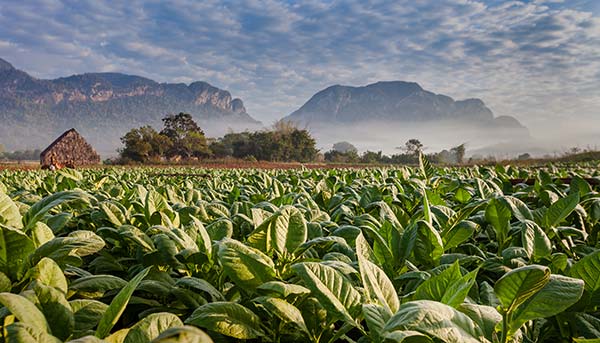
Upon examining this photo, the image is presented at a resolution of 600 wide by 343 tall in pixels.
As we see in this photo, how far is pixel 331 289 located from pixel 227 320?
0.66ft

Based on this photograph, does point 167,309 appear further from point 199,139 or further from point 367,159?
point 199,139

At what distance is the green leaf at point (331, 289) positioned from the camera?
26.7 inches

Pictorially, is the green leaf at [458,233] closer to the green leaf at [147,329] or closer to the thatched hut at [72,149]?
the green leaf at [147,329]

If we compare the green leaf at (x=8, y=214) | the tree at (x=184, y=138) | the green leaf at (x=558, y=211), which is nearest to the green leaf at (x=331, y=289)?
the green leaf at (x=8, y=214)

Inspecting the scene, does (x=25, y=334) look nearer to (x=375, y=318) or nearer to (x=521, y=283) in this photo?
(x=375, y=318)

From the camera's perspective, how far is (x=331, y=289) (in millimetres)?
709

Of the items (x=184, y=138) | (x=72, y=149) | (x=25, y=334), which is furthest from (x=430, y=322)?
(x=184, y=138)

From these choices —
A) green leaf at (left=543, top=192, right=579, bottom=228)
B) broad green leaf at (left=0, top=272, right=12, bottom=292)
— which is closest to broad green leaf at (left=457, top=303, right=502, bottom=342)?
broad green leaf at (left=0, top=272, right=12, bottom=292)

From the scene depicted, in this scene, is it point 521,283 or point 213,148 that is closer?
point 521,283

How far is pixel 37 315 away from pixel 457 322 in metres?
0.62

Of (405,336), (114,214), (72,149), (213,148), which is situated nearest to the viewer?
(405,336)

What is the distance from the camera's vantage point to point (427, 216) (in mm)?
1157

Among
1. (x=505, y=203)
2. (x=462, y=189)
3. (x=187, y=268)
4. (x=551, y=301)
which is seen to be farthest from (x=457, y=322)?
(x=462, y=189)

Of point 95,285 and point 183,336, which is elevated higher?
point 183,336
